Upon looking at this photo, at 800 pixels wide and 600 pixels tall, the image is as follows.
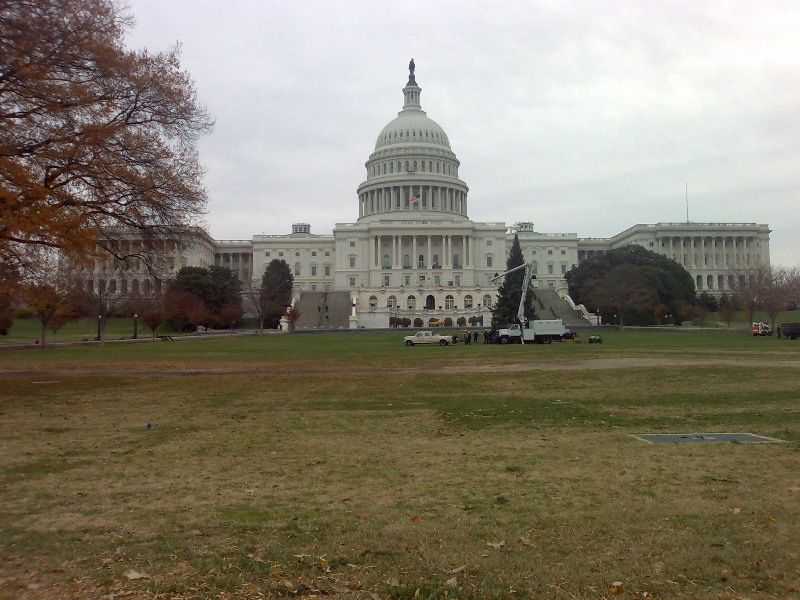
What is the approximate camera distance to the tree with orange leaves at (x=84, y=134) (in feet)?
59.8

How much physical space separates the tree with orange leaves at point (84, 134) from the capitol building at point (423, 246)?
327 ft

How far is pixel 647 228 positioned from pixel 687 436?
155145mm

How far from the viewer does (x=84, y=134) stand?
19484 millimetres

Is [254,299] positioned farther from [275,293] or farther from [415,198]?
[415,198]

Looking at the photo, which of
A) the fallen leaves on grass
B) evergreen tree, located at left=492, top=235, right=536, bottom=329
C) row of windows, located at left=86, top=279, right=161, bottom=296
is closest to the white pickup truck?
evergreen tree, located at left=492, top=235, right=536, bottom=329

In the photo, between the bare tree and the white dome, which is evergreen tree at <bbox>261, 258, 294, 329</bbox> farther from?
the white dome

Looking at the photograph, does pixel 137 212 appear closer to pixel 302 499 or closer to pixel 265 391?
pixel 265 391

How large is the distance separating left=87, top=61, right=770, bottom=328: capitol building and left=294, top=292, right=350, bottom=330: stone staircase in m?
0.58

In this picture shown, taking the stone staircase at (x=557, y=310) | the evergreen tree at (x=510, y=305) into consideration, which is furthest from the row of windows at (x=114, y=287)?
the stone staircase at (x=557, y=310)

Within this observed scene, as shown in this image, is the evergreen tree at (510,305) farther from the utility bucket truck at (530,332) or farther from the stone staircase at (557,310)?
the stone staircase at (557,310)

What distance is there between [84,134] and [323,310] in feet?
320

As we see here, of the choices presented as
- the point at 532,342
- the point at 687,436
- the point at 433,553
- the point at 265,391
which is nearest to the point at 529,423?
the point at 687,436

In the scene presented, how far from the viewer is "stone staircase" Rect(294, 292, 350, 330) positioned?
10775cm

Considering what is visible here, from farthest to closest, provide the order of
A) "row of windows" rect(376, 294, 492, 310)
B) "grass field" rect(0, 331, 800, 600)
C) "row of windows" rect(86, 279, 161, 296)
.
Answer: "row of windows" rect(376, 294, 492, 310)
"row of windows" rect(86, 279, 161, 296)
"grass field" rect(0, 331, 800, 600)
